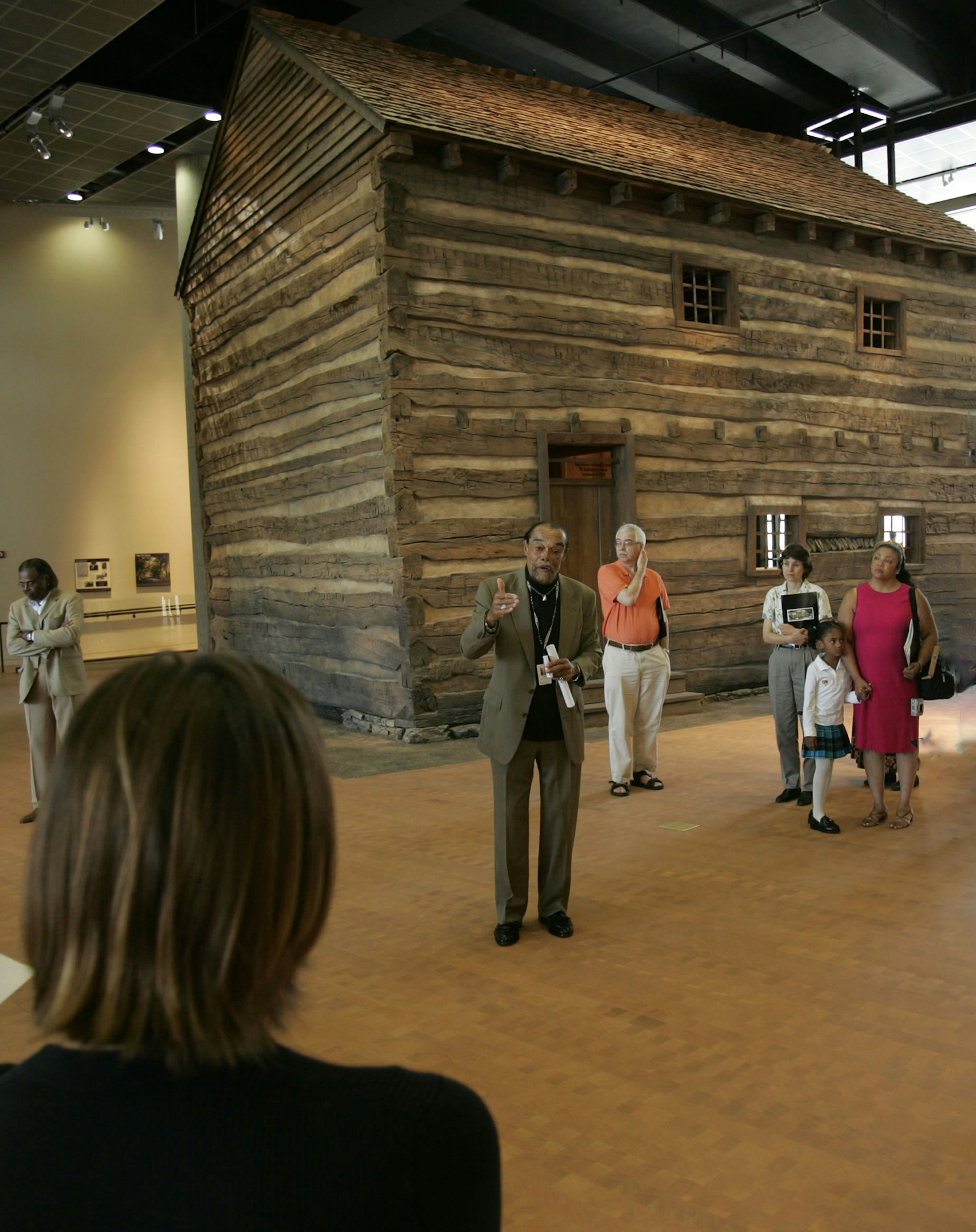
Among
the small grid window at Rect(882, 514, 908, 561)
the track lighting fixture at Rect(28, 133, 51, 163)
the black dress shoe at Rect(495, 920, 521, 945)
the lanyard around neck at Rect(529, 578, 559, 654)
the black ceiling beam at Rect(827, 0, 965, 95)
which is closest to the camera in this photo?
the black dress shoe at Rect(495, 920, 521, 945)

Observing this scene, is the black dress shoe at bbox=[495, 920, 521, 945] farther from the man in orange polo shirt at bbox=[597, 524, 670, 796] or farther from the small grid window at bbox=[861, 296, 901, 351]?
the small grid window at bbox=[861, 296, 901, 351]

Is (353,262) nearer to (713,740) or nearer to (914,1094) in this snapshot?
(713,740)

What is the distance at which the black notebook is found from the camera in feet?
24.1

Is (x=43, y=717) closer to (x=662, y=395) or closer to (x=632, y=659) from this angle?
(x=632, y=659)

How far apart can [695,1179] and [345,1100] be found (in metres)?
2.43

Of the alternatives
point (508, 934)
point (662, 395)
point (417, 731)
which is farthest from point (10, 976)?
point (662, 395)

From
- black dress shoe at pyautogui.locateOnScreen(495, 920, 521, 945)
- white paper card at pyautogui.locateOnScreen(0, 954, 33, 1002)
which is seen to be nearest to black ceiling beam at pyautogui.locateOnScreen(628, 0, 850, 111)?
black dress shoe at pyautogui.locateOnScreen(495, 920, 521, 945)

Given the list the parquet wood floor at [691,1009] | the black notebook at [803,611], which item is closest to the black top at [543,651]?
the parquet wood floor at [691,1009]

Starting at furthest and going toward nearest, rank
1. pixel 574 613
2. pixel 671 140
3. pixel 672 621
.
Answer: pixel 671 140
pixel 672 621
pixel 574 613

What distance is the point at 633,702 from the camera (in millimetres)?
8078

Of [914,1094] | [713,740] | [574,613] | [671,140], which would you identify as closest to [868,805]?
[713,740]

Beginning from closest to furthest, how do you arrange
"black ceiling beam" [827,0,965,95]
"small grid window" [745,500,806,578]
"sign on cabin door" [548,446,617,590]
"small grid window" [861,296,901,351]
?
"sign on cabin door" [548,446,617,590] → "small grid window" [745,500,806,578] → "small grid window" [861,296,901,351] → "black ceiling beam" [827,0,965,95]

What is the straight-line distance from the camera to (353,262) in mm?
10547

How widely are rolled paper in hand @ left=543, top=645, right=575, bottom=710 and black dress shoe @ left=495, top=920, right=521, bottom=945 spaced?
1.10 m
